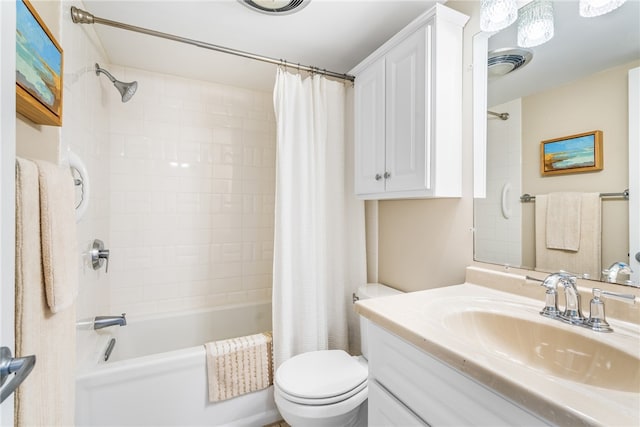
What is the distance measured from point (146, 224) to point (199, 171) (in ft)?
1.80

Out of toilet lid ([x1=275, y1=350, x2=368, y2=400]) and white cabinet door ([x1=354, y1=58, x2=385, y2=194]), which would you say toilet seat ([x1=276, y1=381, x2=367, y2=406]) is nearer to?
toilet lid ([x1=275, y1=350, x2=368, y2=400])

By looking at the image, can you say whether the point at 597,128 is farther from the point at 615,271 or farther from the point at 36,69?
the point at 36,69

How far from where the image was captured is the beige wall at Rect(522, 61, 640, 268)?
2.85 feet

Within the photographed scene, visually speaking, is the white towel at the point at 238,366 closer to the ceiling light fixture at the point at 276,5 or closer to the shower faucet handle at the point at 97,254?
the shower faucet handle at the point at 97,254

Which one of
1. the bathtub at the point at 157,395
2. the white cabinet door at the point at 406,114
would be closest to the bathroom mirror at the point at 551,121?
the white cabinet door at the point at 406,114

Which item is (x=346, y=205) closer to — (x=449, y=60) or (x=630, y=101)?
(x=449, y=60)

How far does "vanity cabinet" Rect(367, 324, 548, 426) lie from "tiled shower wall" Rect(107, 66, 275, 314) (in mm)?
1681

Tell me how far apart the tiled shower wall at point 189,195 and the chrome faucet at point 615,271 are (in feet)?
6.92

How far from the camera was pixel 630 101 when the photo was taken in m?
0.85

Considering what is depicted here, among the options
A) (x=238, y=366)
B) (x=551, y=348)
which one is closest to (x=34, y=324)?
(x=238, y=366)

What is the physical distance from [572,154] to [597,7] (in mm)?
477

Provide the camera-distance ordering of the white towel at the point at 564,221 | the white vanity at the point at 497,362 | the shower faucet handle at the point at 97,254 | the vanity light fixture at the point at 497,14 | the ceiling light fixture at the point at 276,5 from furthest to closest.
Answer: the shower faucet handle at the point at 97,254, the ceiling light fixture at the point at 276,5, the vanity light fixture at the point at 497,14, the white towel at the point at 564,221, the white vanity at the point at 497,362

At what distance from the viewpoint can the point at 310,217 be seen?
5.68 ft

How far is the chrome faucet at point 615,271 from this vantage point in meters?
0.87
